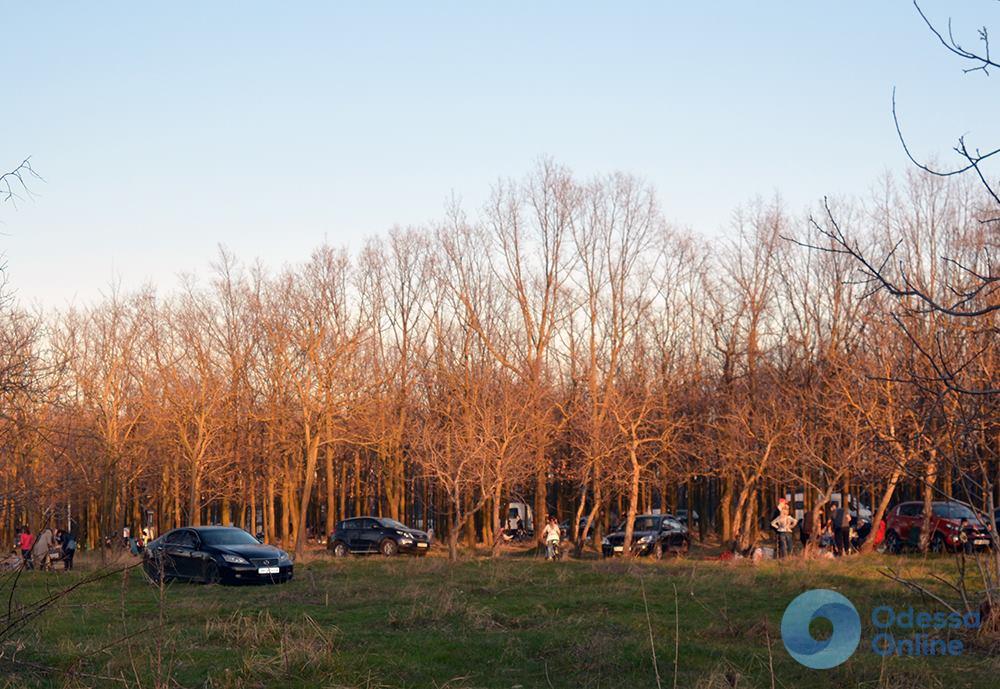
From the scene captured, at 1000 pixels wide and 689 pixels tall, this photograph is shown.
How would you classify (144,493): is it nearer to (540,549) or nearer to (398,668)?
(540,549)

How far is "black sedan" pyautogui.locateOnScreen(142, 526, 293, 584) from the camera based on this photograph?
78.4 ft

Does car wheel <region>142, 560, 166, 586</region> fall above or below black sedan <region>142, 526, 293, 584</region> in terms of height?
above

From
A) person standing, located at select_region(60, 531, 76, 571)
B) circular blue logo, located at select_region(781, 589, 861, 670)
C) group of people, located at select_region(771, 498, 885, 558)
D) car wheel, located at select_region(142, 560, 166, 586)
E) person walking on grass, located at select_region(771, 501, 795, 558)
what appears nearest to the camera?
car wheel, located at select_region(142, 560, 166, 586)

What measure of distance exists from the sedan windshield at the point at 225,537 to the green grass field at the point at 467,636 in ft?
9.97

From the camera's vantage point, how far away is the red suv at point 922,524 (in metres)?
31.2

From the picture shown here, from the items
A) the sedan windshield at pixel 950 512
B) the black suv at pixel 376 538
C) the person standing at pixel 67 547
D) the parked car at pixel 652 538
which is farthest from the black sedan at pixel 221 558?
the sedan windshield at pixel 950 512

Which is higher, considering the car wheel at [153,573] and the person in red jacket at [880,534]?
the car wheel at [153,573]

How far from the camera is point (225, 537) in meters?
25.5

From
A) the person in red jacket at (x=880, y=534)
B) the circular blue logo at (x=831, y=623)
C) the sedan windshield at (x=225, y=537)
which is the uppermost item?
the sedan windshield at (x=225, y=537)

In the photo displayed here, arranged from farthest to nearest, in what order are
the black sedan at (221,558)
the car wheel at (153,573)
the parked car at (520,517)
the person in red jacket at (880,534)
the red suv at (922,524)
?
the parked car at (520,517) < the person in red jacket at (880,534) < the red suv at (922,524) < the black sedan at (221,558) < the car wheel at (153,573)

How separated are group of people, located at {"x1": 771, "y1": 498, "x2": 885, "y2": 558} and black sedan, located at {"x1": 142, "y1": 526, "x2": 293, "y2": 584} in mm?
12829

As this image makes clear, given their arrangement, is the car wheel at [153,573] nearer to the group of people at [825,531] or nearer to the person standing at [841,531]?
the group of people at [825,531]

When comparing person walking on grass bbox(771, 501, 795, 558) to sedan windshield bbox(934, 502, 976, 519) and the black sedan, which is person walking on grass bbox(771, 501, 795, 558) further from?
the black sedan

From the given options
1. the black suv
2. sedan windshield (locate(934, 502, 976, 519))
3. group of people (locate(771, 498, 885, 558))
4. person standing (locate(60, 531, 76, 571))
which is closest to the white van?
the black suv
